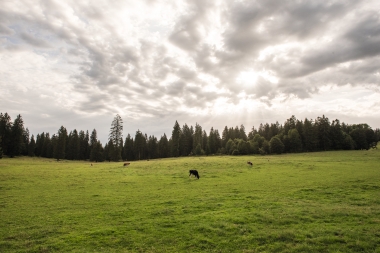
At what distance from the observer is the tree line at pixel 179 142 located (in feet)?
293

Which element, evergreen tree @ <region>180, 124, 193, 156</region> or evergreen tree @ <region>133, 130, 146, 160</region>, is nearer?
evergreen tree @ <region>180, 124, 193, 156</region>

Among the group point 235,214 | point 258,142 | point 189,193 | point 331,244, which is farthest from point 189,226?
point 258,142

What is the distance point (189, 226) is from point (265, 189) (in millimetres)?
13364

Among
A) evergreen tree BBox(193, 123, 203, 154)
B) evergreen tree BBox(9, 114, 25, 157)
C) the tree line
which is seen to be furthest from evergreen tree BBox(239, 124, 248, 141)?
evergreen tree BBox(9, 114, 25, 157)

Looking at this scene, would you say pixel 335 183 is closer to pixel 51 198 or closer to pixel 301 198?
pixel 301 198

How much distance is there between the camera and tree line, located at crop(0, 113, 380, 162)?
8925cm

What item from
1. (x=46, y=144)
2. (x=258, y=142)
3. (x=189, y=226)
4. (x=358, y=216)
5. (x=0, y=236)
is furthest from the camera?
(x=46, y=144)

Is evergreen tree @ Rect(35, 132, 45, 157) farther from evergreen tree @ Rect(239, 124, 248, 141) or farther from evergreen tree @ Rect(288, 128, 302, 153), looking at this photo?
evergreen tree @ Rect(288, 128, 302, 153)

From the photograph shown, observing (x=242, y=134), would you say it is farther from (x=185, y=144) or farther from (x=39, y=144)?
(x=39, y=144)

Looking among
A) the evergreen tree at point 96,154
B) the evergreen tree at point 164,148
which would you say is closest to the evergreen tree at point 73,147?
the evergreen tree at point 96,154

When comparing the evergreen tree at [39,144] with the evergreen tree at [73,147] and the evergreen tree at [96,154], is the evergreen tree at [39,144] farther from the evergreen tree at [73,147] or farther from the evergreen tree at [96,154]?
the evergreen tree at [96,154]

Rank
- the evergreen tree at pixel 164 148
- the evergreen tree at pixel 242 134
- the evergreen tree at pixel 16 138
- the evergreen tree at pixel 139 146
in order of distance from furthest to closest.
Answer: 1. the evergreen tree at pixel 242 134
2. the evergreen tree at pixel 164 148
3. the evergreen tree at pixel 139 146
4. the evergreen tree at pixel 16 138

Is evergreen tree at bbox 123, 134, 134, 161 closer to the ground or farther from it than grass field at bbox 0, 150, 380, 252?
farther from it

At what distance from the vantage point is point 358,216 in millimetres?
13555
